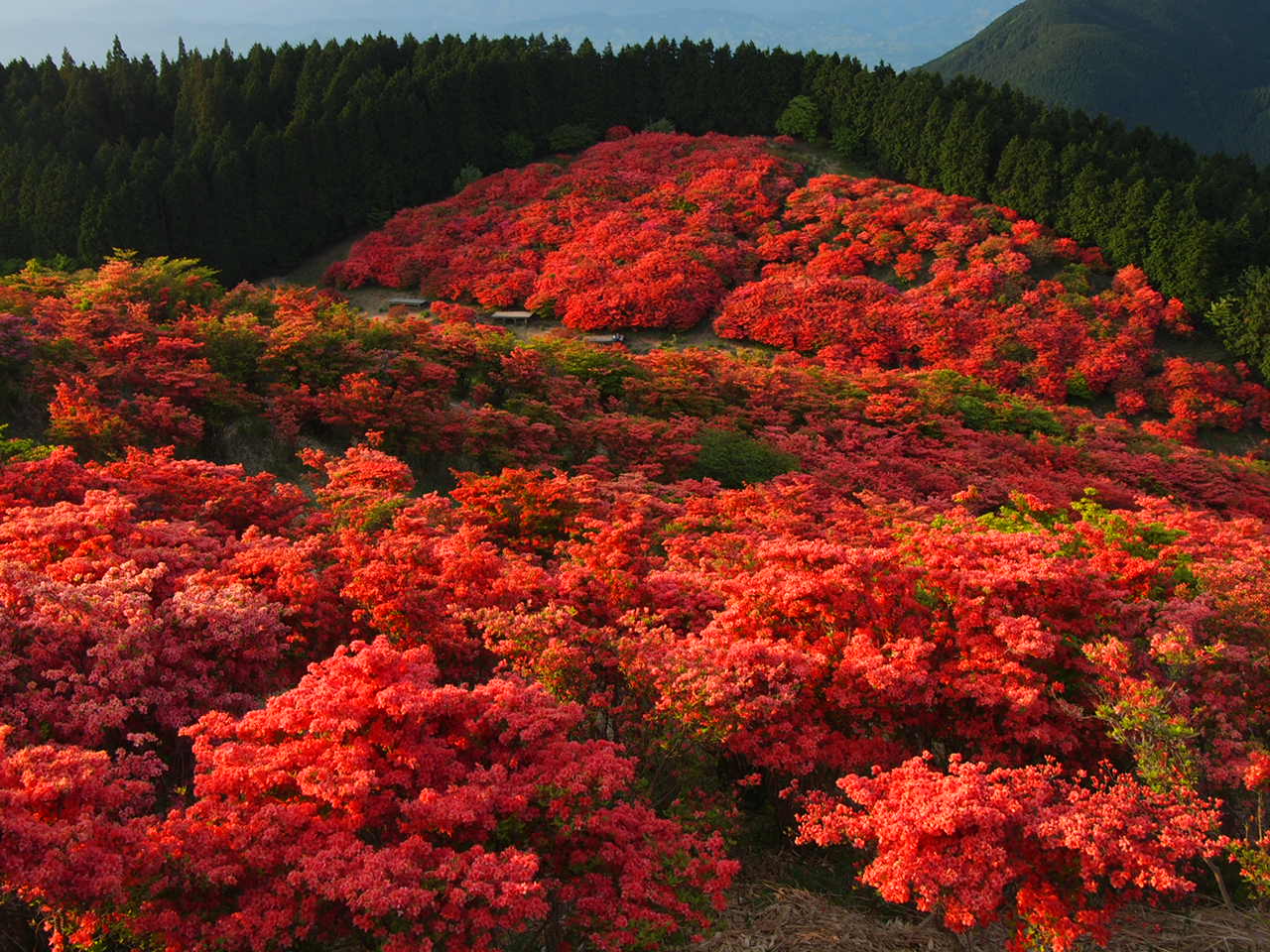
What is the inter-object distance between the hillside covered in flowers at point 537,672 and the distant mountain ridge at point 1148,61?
101 metres

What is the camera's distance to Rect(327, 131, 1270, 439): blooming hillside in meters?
24.6

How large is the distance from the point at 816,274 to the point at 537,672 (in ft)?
81.5

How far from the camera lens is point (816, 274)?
1122 inches

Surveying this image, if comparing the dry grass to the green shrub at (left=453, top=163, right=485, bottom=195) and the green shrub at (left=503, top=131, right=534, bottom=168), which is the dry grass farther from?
the green shrub at (left=503, top=131, right=534, bottom=168)

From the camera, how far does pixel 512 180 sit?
36688 millimetres

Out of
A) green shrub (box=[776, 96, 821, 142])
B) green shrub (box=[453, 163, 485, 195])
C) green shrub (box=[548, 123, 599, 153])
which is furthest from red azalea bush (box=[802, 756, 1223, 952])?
green shrub (box=[548, 123, 599, 153])

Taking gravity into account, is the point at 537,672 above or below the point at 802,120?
below

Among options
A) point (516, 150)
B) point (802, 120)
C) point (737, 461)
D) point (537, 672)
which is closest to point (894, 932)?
Result: point (537, 672)

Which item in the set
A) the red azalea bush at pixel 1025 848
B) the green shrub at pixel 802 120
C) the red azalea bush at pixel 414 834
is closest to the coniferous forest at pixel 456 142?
the green shrub at pixel 802 120

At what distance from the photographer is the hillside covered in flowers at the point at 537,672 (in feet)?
13.4

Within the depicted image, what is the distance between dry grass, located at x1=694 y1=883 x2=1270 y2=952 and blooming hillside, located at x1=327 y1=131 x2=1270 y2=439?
67.4ft

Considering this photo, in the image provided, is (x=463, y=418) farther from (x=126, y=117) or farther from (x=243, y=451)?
(x=126, y=117)

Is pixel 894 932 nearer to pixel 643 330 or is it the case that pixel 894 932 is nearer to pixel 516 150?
pixel 643 330

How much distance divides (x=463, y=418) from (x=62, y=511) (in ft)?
22.0
